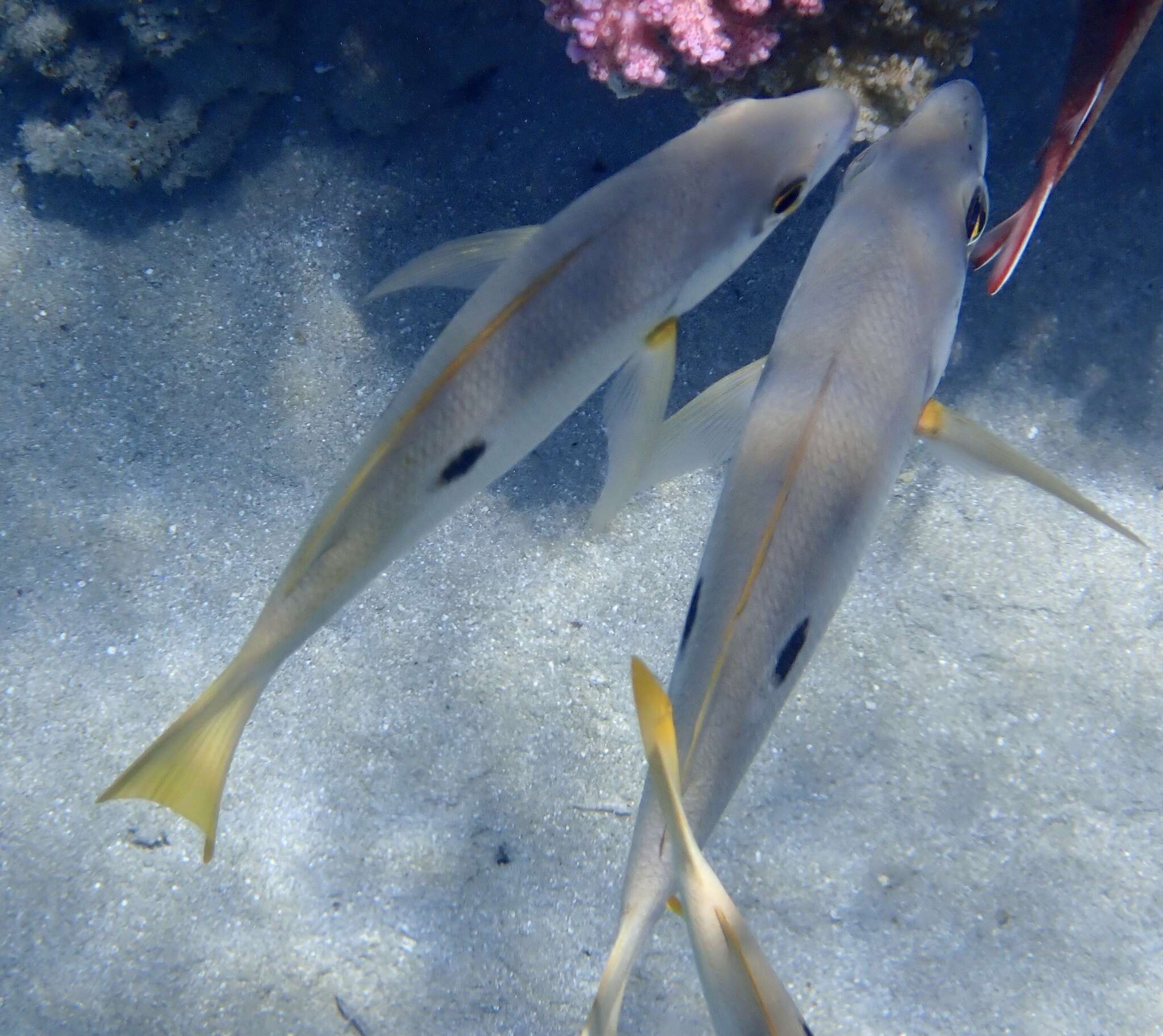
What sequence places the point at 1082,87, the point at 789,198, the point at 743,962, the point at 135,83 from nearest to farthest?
the point at 743,962 < the point at 789,198 < the point at 1082,87 < the point at 135,83

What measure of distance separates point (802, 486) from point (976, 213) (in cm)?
118

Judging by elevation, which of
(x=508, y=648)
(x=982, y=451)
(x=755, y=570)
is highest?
(x=755, y=570)

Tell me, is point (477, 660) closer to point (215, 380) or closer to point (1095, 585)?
point (215, 380)

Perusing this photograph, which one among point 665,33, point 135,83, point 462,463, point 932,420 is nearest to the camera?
point 462,463

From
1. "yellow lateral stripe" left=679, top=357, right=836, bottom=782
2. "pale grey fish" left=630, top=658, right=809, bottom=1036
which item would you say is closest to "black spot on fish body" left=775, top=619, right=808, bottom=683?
"yellow lateral stripe" left=679, top=357, right=836, bottom=782

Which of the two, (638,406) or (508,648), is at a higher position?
(638,406)

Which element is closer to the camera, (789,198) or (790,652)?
(790,652)

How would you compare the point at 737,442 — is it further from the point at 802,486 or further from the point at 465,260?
the point at 465,260

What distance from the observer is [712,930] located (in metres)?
1.62

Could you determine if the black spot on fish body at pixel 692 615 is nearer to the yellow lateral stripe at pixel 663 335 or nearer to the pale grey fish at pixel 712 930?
the pale grey fish at pixel 712 930

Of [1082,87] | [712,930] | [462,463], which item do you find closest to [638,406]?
[462,463]

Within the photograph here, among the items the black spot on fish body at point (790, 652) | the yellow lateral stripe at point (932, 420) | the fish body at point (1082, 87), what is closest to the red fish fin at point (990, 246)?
the fish body at point (1082, 87)

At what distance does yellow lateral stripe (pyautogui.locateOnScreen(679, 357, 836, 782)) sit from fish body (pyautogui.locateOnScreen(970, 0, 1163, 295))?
1637mm

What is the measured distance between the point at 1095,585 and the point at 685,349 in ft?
6.88
